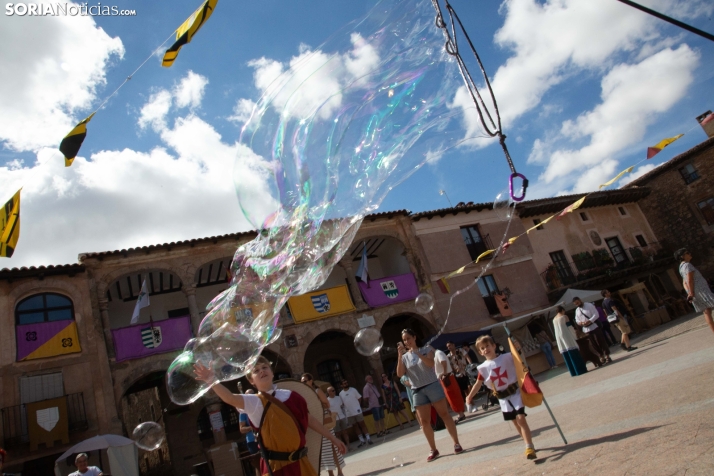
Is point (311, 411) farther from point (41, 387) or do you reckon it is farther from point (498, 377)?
point (41, 387)

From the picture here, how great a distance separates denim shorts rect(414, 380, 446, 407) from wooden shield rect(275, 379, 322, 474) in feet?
7.86

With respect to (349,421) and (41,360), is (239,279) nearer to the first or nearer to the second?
(349,421)

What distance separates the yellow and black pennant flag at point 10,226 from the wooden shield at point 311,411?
15.9 ft

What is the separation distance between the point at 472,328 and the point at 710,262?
18.6 metres

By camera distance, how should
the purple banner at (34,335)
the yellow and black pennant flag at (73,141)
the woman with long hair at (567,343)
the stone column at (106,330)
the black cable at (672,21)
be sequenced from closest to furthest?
the black cable at (672,21) < the yellow and black pennant flag at (73,141) < the woman with long hair at (567,343) < the purple banner at (34,335) < the stone column at (106,330)

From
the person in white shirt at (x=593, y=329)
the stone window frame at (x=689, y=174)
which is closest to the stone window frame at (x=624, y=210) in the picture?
the stone window frame at (x=689, y=174)

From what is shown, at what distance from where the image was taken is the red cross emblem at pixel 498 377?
14.5ft

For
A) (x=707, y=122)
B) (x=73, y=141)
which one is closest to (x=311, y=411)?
(x=73, y=141)

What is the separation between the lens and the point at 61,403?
13.8 meters

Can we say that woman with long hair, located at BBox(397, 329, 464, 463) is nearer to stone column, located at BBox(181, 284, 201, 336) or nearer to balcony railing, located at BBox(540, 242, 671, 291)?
stone column, located at BBox(181, 284, 201, 336)

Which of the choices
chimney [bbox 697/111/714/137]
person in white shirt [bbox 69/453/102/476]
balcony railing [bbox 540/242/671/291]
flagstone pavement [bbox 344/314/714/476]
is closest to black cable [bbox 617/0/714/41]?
flagstone pavement [bbox 344/314/714/476]

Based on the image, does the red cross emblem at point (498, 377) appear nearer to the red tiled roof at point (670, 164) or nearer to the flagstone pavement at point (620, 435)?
the flagstone pavement at point (620, 435)

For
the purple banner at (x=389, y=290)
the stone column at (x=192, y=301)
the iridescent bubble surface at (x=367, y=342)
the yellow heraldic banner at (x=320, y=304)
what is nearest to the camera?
the iridescent bubble surface at (x=367, y=342)

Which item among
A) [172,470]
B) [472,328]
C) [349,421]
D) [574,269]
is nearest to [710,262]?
[574,269]
